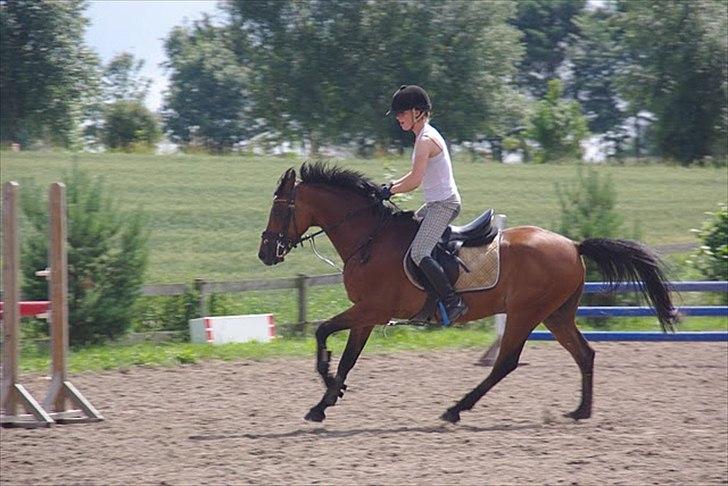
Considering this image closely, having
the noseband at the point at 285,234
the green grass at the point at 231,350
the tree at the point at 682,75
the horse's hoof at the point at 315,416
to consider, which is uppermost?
the tree at the point at 682,75

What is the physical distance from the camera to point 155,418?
28.1 feet

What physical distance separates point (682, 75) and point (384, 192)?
101ft

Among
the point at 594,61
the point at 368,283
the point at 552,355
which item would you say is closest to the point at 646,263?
the point at 368,283

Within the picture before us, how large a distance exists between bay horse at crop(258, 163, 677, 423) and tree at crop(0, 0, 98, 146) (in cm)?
1021

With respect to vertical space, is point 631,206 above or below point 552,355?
above

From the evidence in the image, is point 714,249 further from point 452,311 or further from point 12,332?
point 12,332

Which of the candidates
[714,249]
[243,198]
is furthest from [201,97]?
[714,249]

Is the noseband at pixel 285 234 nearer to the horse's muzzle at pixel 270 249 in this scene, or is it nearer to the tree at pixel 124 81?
the horse's muzzle at pixel 270 249

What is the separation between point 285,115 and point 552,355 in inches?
896

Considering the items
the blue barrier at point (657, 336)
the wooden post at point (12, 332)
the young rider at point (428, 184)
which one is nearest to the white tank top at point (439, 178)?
the young rider at point (428, 184)

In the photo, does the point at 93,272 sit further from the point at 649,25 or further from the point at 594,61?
the point at 594,61

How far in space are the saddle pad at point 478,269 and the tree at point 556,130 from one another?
28319mm

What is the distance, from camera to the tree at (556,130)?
123 feet

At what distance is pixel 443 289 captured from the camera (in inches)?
328
